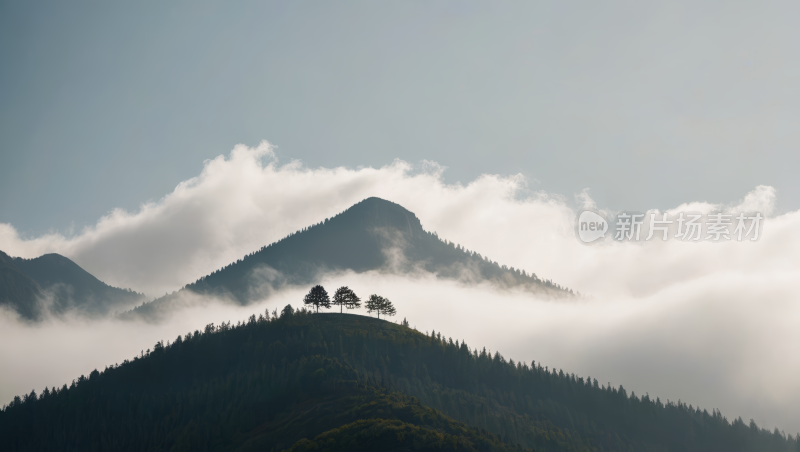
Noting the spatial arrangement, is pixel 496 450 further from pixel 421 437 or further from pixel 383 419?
pixel 383 419

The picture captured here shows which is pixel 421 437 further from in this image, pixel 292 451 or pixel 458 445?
pixel 292 451

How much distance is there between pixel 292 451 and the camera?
7416 inches

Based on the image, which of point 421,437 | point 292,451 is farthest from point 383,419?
point 292,451

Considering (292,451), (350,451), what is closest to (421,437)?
(350,451)

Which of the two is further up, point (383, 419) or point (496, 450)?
point (383, 419)

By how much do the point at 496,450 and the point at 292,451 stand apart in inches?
3079

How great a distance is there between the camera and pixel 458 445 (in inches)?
7185

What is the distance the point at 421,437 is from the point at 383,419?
2147 cm

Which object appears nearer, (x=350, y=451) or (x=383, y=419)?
(x=350, y=451)

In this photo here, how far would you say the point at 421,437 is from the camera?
181125 mm

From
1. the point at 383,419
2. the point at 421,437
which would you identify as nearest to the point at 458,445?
the point at 421,437

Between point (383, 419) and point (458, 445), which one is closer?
point (458, 445)

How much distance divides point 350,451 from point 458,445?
39.7 metres

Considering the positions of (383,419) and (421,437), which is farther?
(383,419)
